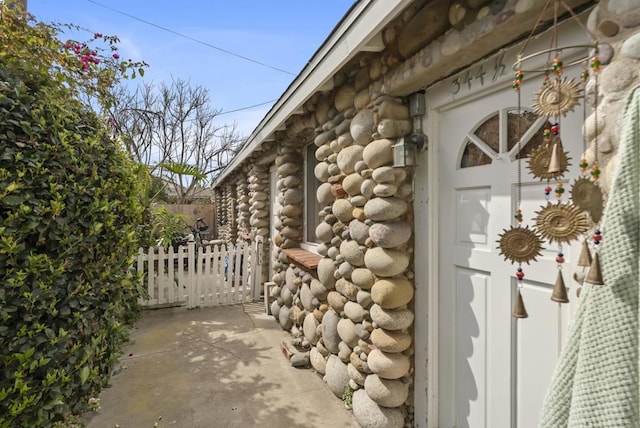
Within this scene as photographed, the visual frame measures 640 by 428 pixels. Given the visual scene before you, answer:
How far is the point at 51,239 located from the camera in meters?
1.55

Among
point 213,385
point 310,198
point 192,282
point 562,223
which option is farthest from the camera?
point 192,282

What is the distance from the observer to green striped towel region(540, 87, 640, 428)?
→ 70 cm

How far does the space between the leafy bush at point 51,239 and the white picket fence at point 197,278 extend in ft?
9.12

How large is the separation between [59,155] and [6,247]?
521mm

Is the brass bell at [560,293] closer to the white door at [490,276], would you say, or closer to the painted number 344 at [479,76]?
the white door at [490,276]

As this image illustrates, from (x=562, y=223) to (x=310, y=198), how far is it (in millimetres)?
3147

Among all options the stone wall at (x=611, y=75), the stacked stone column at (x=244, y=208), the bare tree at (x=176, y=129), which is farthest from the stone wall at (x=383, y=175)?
the bare tree at (x=176, y=129)

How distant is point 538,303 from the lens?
54.6 inches

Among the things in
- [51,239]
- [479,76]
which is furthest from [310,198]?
[51,239]

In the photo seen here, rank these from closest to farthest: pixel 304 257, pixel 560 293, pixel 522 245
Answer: pixel 560 293
pixel 522 245
pixel 304 257

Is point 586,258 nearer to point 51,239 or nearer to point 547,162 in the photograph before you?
point 547,162

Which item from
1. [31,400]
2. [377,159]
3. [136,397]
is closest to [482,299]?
[377,159]

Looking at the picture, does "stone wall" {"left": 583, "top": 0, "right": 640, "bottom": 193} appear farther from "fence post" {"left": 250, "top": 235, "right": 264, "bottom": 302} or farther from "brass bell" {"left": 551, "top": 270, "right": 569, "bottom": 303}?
"fence post" {"left": 250, "top": 235, "right": 264, "bottom": 302}

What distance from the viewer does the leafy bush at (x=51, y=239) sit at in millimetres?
1395
